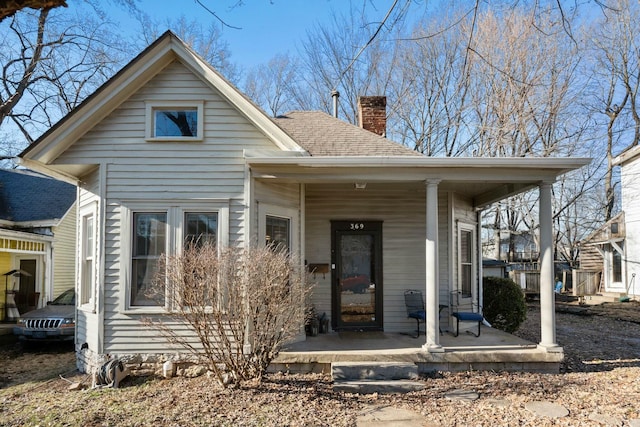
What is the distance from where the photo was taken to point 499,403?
18.1 feet

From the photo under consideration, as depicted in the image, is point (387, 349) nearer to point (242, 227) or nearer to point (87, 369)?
point (242, 227)

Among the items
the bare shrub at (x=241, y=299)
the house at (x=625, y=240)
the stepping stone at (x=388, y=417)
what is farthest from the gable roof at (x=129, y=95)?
the house at (x=625, y=240)

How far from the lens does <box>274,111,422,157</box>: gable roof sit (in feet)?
27.1

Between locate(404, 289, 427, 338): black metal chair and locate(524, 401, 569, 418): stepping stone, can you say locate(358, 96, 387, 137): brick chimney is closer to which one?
locate(404, 289, 427, 338): black metal chair

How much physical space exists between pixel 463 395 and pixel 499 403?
0.46 m

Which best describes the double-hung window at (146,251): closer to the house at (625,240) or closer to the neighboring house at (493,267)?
the neighboring house at (493,267)

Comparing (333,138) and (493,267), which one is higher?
(333,138)

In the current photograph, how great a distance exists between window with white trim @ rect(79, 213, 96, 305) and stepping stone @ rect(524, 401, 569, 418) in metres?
7.01

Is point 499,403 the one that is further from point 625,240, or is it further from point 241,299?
point 625,240

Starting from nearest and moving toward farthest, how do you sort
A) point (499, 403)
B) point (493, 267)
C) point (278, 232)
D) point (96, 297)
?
point (499, 403)
point (96, 297)
point (278, 232)
point (493, 267)

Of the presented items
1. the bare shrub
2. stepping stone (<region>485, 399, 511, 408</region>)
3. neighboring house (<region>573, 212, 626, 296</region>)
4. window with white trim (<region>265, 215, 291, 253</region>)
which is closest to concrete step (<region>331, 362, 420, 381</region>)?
the bare shrub

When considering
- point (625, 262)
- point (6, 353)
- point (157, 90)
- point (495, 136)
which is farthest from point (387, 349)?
point (625, 262)

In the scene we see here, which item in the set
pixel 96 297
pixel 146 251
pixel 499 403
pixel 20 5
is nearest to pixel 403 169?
pixel 499 403

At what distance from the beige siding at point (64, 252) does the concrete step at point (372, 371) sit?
10942mm
